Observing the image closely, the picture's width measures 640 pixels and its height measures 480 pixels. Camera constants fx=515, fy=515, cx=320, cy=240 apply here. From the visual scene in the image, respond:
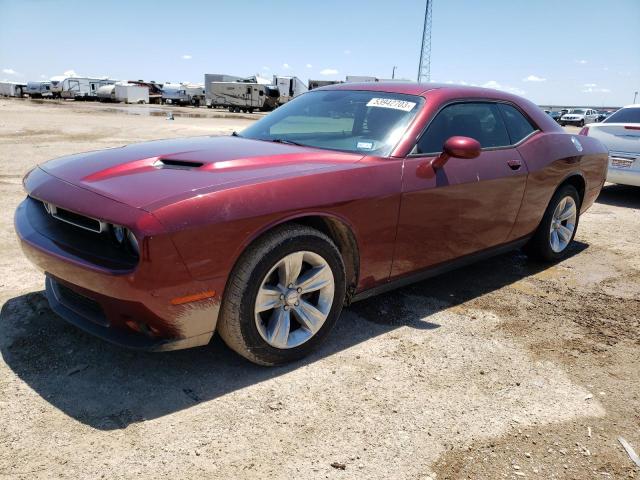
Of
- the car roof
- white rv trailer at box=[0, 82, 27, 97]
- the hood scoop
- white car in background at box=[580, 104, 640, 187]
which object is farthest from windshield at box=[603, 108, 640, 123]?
white rv trailer at box=[0, 82, 27, 97]

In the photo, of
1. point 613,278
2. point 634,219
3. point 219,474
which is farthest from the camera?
point 634,219

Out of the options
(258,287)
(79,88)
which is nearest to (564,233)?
(258,287)

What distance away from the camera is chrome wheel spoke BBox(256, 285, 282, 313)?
2535 millimetres

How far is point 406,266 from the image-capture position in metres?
3.22

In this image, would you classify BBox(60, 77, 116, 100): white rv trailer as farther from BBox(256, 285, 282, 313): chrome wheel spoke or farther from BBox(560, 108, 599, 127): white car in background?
BBox(256, 285, 282, 313): chrome wheel spoke

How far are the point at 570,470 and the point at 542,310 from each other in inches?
69.2

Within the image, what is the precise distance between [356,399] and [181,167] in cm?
146

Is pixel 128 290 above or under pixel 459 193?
under

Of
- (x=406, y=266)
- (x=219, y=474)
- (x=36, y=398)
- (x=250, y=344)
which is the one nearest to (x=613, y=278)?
(x=406, y=266)

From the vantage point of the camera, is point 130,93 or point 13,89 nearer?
point 130,93

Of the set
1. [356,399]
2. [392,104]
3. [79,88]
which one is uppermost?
[79,88]

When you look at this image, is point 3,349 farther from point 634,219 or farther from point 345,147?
Answer: point 634,219

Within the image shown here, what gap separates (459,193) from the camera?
3355 millimetres

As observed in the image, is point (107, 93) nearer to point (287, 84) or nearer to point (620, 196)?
point (287, 84)
